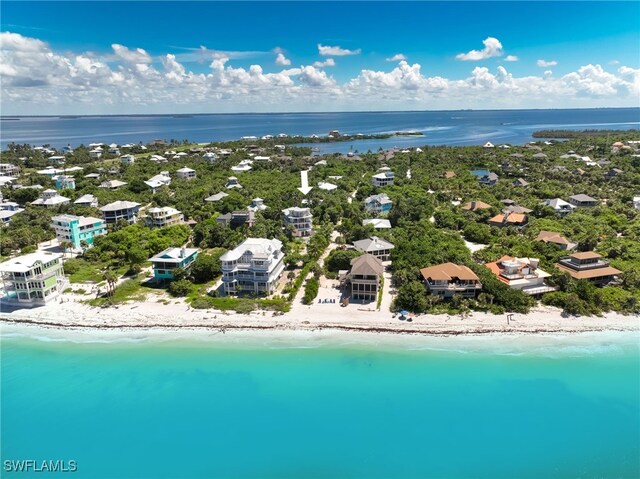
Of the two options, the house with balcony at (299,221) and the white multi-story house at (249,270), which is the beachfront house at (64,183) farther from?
the white multi-story house at (249,270)

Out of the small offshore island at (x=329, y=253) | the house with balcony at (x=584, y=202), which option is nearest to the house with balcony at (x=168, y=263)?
the small offshore island at (x=329, y=253)

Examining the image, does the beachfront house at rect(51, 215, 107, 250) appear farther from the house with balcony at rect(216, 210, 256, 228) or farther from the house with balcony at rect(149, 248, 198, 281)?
the house with balcony at rect(149, 248, 198, 281)

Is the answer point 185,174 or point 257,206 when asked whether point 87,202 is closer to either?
point 257,206

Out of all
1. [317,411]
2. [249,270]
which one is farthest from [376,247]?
[317,411]

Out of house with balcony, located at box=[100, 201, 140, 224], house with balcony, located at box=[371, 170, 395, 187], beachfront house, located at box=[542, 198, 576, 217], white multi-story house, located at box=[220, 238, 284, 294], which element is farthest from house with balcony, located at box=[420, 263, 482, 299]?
house with balcony, located at box=[371, 170, 395, 187]

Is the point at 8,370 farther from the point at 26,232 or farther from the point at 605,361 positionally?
the point at 605,361

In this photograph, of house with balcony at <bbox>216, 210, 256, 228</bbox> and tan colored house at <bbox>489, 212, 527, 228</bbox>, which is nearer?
tan colored house at <bbox>489, 212, 527, 228</bbox>
